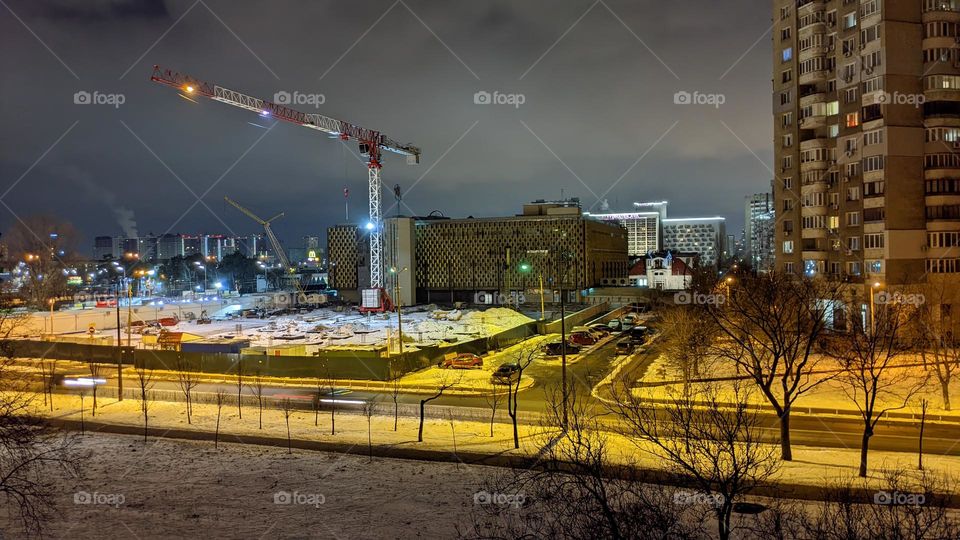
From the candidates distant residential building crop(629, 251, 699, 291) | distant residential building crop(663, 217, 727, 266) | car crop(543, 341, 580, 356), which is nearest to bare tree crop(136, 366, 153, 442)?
car crop(543, 341, 580, 356)

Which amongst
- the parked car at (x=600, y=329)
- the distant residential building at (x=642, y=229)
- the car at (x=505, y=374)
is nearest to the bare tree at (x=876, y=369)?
the car at (x=505, y=374)

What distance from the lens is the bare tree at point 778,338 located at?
18.5 metres

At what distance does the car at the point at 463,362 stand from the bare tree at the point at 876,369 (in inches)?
723

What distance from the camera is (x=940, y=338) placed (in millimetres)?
25453

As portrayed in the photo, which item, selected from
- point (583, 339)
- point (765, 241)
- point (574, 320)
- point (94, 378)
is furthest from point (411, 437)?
point (765, 241)

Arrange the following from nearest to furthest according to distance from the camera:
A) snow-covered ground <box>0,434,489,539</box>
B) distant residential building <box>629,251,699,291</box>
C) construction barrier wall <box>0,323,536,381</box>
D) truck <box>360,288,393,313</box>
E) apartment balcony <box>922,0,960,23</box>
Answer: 1. snow-covered ground <box>0,434,489,539</box>
2. construction barrier wall <box>0,323,536,381</box>
3. apartment balcony <box>922,0,960,23</box>
4. truck <box>360,288,393,313</box>
5. distant residential building <box>629,251,699,291</box>

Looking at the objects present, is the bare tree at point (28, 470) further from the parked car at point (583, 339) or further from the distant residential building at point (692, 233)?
the distant residential building at point (692, 233)

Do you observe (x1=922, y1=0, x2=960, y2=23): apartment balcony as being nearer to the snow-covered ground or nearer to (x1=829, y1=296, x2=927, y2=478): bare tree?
(x1=829, y1=296, x2=927, y2=478): bare tree

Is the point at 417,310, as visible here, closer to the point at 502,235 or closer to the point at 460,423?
the point at 502,235

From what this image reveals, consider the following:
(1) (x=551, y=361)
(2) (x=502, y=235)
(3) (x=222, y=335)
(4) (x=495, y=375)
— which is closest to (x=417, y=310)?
(2) (x=502, y=235)

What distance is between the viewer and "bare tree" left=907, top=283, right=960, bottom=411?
78.4 feet

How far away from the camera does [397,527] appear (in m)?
14.2

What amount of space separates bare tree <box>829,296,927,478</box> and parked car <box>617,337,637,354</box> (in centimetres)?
1148

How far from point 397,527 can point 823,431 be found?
52.7ft
